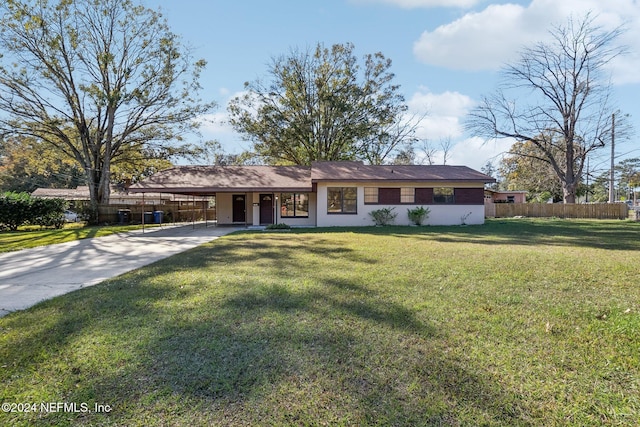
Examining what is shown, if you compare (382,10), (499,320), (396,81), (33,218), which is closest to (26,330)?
(499,320)

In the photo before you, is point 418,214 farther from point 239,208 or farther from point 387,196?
point 239,208

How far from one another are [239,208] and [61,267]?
13421 mm

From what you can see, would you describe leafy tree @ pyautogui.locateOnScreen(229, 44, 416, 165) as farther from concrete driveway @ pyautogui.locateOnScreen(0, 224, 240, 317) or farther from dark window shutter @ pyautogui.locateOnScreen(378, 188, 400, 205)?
concrete driveway @ pyautogui.locateOnScreen(0, 224, 240, 317)

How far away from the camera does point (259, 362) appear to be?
284 cm

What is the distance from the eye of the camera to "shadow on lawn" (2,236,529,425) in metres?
2.26

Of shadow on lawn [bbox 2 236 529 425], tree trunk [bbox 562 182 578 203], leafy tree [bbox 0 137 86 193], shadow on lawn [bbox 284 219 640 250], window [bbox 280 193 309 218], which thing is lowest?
shadow on lawn [bbox 2 236 529 425]

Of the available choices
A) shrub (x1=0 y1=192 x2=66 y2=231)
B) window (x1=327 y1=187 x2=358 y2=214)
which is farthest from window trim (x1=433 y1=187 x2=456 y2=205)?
shrub (x1=0 y1=192 x2=66 y2=231)

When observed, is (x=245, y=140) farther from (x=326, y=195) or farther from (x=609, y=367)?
(x=609, y=367)

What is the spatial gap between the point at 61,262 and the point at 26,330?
17.4 feet

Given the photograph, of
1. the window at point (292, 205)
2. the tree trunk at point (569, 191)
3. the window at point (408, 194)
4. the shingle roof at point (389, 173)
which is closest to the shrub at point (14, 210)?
the window at point (292, 205)

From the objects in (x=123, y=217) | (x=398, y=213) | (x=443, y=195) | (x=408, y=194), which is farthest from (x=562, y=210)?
(x=123, y=217)

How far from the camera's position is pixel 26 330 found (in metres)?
3.52

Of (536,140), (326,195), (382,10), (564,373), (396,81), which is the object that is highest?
(396,81)

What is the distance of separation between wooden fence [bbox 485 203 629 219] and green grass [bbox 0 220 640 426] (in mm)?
25120
